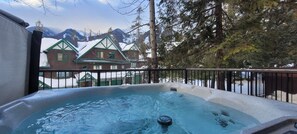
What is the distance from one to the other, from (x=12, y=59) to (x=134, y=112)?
1555mm

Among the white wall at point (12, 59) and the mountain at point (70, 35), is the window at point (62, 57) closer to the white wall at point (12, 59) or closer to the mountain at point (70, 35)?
the mountain at point (70, 35)

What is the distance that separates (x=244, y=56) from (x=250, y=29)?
190 cm

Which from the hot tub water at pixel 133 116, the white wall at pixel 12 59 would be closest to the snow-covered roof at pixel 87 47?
the hot tub water at pixel 133 116

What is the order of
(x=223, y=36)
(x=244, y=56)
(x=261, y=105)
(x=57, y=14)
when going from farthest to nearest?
(x=244, y=56) → (x=223, y=36) → (x=57, y=14) → (x=261, y=105)

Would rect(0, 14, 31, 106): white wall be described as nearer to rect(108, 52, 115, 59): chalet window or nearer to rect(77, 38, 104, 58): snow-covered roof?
rect(77, 38, 104, 58): snow-covered roof

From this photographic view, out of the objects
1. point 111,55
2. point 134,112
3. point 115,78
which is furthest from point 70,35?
point 134,112

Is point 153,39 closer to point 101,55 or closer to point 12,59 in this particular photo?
point 12,59

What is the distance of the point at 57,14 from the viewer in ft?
12.1

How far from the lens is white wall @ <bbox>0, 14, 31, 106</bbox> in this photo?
2143 mm

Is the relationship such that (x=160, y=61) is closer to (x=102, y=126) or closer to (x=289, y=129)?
(x=102, y=126)

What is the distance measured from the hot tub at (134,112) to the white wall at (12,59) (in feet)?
0.57

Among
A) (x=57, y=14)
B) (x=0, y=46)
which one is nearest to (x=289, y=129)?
(x=0, y=46)

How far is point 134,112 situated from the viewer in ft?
9.08

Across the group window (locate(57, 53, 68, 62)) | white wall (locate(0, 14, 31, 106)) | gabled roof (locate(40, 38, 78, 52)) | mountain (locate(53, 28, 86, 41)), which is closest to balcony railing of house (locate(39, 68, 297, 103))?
white wall (locate(0, 14, 31, 106))
